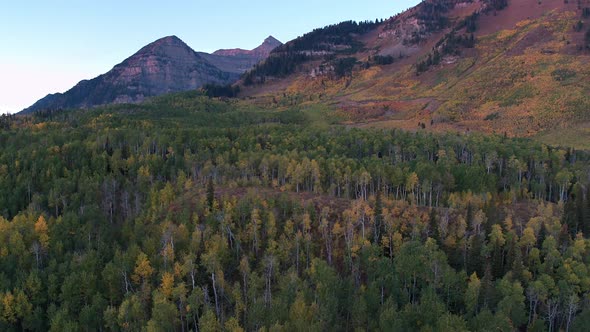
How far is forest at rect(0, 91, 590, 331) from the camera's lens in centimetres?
8012

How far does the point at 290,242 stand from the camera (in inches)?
4065

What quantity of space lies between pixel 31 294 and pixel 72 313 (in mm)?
9192

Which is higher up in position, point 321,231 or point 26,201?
point 26,201

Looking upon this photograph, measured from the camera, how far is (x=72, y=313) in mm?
85625

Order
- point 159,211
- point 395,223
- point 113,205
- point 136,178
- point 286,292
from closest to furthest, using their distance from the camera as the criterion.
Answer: point 286,292, point 395,223, point 159,211, point 113,205, point 136,178

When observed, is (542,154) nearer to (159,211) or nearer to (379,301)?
(379,301)

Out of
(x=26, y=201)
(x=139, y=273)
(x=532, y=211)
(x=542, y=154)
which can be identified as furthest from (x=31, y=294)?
(x=542, y=154)

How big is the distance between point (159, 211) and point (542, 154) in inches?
5371

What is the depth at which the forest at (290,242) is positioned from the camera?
80125 mm

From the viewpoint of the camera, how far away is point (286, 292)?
3248 inches

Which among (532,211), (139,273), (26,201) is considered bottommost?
(532,211)

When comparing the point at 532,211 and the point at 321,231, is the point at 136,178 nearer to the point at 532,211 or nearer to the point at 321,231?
the point at 321,231

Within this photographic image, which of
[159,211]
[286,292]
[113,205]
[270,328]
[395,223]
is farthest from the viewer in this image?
[113,205]

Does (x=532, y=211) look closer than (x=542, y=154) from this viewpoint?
Yes
